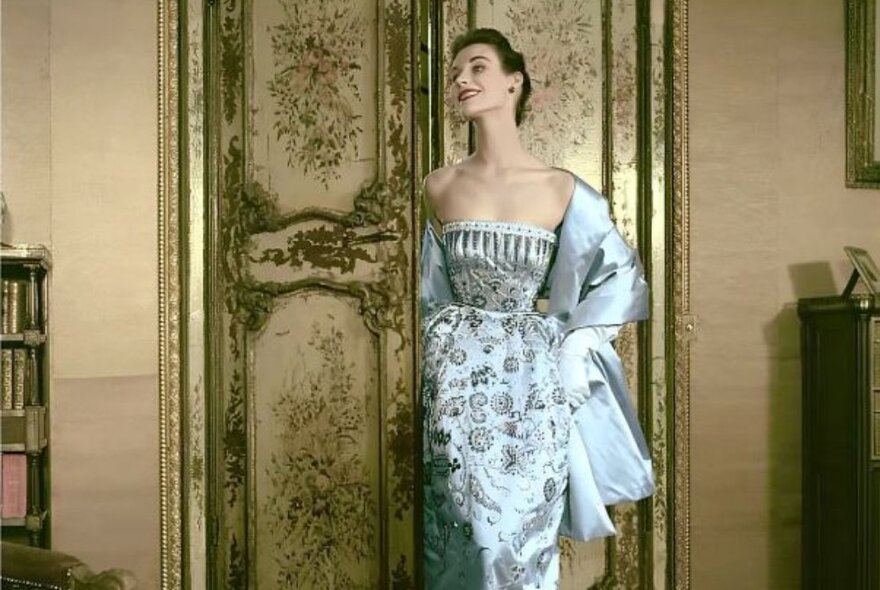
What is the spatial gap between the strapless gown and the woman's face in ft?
0.90

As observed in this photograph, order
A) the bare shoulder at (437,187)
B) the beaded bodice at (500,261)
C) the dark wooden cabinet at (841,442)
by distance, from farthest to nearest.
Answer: the dark wooden cabinet at (841,442)
the bare shoulder at (437,187)
the beaded bodice at (500,261)

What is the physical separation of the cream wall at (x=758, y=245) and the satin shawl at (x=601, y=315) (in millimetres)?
1303

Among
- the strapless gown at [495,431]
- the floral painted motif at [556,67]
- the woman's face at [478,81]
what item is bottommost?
the strapless gown at [495,431]

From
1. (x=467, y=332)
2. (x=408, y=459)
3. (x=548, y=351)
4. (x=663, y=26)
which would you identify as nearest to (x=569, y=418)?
(x=548, y=351)

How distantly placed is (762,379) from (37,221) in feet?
8.43

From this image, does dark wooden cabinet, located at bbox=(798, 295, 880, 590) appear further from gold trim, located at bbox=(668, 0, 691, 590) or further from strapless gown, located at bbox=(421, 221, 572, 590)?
strapless gown, located at bbox=(421, 221, 572, 590)

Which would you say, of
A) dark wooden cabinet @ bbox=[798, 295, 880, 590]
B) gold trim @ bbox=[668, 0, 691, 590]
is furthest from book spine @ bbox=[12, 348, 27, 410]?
dark wooden cabinet @ bbox=[798, 295, 880, 590]

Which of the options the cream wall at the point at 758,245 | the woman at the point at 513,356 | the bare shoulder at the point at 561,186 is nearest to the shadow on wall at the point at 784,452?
the cream wall at the point at 758,245

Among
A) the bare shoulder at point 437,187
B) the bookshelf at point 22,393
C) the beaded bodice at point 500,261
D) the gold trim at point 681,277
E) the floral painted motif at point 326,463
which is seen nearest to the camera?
the beaded bodice at point 500,261

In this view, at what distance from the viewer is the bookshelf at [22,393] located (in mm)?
2979

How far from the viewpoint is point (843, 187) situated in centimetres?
356

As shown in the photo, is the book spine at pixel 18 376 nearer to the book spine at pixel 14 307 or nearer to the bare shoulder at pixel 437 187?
the book spine at pixel 14 307

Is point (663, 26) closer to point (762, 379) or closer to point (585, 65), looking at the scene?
point (585, 65)

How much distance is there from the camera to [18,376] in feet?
9.91
